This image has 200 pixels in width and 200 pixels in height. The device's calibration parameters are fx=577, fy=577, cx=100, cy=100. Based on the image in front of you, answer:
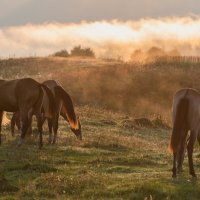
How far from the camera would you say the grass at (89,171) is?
13466 mm

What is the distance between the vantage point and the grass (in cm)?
1347

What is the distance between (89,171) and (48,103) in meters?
6.22

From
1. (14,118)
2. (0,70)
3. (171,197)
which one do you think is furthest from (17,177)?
(0,70)

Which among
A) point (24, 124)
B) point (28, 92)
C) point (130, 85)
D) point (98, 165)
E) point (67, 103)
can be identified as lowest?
point (98, 165)

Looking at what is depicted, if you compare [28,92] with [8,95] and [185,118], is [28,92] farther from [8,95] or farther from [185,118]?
[185,118]

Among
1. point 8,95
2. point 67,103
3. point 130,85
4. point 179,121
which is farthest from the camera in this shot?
point 130,85

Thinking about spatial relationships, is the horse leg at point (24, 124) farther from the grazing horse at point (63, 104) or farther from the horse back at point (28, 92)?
the grazing horse at point (63, 104)

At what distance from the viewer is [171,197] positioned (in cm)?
1316

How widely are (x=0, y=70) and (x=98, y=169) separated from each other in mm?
63753

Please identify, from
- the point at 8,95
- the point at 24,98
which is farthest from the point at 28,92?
the point at 8,95

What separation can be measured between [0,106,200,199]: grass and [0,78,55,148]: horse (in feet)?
3.71

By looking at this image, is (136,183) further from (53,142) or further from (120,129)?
(120,129)

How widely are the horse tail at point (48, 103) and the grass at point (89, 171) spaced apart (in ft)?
4.12

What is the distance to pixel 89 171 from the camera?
1650cm
